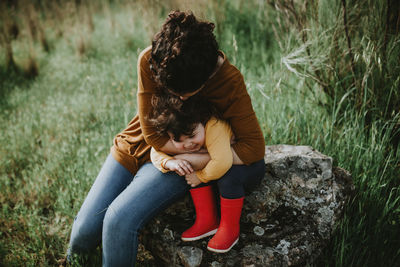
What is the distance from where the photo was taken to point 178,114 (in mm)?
1494

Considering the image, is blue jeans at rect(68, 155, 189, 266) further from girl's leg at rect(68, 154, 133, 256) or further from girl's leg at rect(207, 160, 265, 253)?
girl's leg at rect(207, 160, 265, 253)

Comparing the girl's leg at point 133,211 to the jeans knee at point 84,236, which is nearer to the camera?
the girl's leg at point 133,211

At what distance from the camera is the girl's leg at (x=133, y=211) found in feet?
5.19

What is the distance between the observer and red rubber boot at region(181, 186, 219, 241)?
1654 millimetres

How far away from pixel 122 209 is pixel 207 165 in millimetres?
535

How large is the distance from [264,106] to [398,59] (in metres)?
1.11

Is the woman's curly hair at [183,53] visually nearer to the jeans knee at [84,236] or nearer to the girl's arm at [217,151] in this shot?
the girl's arm at [217,151]

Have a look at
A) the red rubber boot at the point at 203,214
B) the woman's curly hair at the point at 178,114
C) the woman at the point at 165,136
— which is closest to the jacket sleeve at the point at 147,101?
the woman at the point at 165,136

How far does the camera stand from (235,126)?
1616mm

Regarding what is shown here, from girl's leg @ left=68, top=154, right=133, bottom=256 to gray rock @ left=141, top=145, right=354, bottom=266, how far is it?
31 centimetres

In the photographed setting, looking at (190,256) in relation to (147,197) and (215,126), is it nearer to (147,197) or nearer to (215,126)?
(147,197)

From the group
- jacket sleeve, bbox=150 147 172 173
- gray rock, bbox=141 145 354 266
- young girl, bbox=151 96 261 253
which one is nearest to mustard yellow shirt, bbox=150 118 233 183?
young girl, bbox=151 96 261 253

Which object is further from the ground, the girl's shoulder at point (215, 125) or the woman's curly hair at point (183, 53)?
the woman's curly hair at point (183, 53)

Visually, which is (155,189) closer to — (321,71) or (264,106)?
(264,106)
